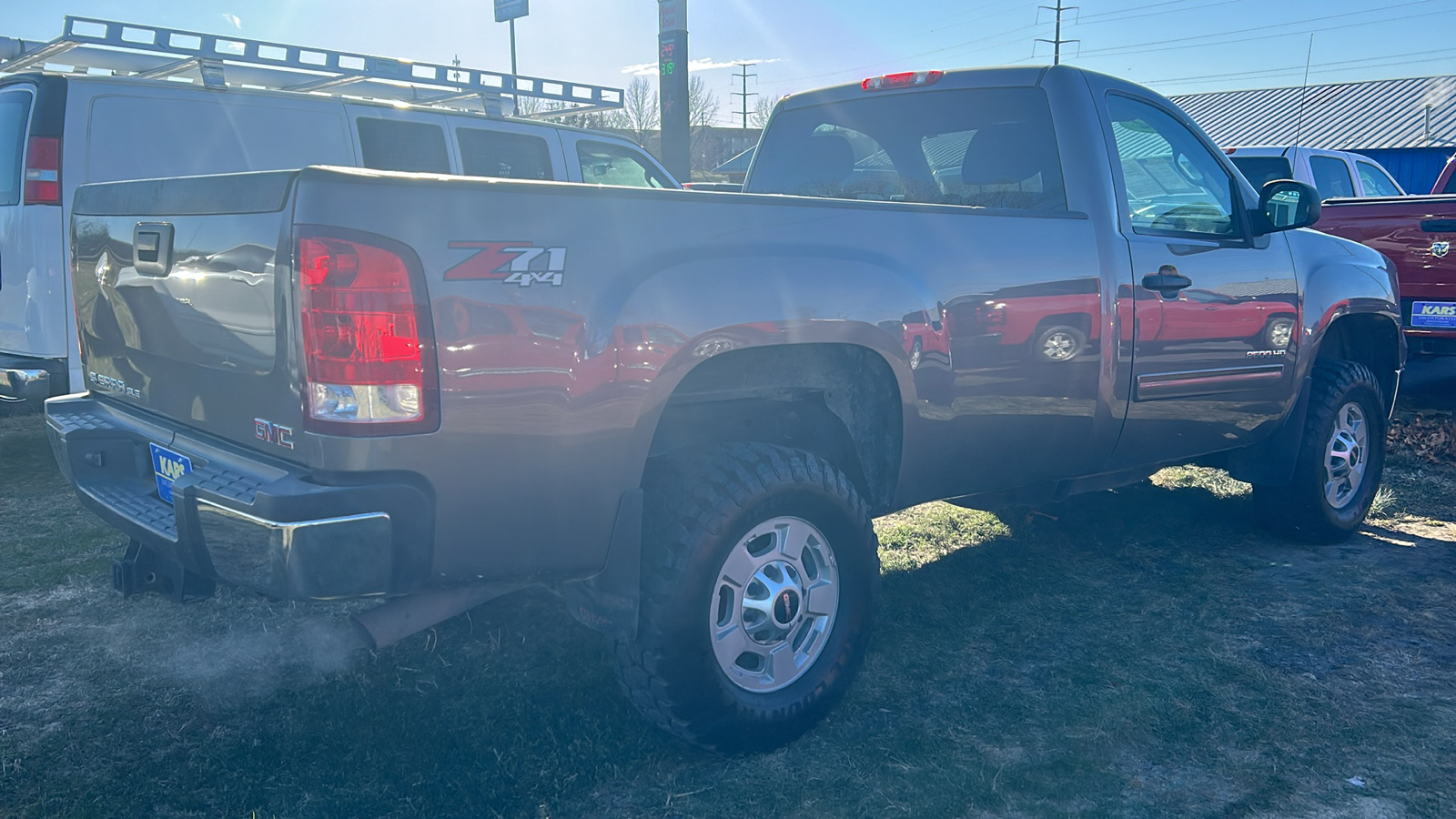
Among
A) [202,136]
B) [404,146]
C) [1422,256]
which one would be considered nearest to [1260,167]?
[1422,256]

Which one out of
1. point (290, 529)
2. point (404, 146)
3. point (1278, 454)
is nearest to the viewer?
point (290, 529)

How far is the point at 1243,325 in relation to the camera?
4.16 metres

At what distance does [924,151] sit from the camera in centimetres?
417

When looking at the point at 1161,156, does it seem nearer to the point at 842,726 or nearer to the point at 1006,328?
the point at 1006,328

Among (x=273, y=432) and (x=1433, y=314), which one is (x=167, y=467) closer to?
(x=273, y=432)

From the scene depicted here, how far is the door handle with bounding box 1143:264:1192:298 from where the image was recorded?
147 inches

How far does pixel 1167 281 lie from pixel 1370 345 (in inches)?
85.1

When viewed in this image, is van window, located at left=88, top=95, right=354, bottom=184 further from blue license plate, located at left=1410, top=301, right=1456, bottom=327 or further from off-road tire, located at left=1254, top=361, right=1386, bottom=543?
blue license plate, located at left=1410, top=301, right=1456, bottom=327

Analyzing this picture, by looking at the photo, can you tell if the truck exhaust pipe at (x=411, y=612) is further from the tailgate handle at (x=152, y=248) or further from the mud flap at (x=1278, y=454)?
the mud flap at (x=1278, y=454)

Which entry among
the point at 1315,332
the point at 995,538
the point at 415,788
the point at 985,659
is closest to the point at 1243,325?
the point at 1315,332

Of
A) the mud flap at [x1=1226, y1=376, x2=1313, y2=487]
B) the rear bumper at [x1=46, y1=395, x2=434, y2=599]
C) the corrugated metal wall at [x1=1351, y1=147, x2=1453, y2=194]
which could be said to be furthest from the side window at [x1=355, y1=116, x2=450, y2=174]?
the corrugated metal wall at [x1=1351, y1=147, x2=1453, y2=194]

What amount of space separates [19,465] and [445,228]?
15.7ft

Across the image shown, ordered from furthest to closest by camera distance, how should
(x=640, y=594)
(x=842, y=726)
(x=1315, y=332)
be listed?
(x=1315, y=332)
(x=842, y=726)
(x=640, y=594)

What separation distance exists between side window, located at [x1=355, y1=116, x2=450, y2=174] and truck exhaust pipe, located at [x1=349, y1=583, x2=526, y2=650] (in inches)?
203
